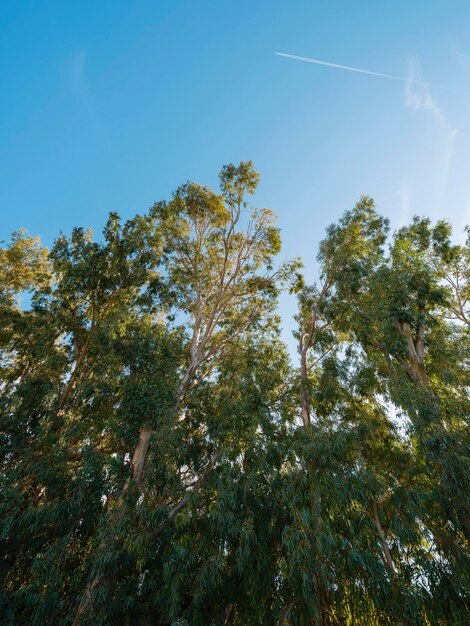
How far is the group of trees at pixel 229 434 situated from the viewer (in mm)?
5613

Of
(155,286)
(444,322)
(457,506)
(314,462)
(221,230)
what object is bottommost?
(457,506)

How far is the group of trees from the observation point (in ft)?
18.4

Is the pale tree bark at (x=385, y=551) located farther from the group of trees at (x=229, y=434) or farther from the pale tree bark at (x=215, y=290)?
the pale tree bark at (x=215, y=290)

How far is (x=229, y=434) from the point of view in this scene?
27.8 ft

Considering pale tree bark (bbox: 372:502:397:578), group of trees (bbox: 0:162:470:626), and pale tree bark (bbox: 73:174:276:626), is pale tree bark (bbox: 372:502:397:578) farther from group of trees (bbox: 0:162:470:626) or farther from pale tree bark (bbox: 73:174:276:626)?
pale tree bark (bbox: 73:174:276:626)

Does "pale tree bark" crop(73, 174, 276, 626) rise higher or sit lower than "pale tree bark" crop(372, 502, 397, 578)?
higher

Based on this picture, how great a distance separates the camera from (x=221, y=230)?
13.2 m

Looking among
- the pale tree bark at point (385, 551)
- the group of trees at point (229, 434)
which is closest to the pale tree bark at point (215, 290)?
the group of trees at point (229, 434)

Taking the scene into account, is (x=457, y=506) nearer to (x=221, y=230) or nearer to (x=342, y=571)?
(x=342, y=571)

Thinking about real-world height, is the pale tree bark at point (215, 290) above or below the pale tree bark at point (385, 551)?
above

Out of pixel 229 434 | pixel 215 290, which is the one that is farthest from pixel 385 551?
pixel 215 290

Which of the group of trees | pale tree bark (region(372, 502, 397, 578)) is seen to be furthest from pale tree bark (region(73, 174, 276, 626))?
pale tree bark (region(372, 502, 397, 578))

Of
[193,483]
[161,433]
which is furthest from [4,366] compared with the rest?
[193,483]

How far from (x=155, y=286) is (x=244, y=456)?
7.63 meters
